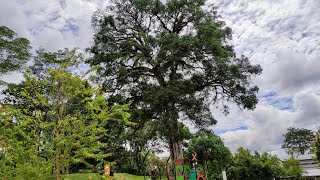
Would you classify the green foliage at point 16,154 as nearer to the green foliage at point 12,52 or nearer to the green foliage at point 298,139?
the green foliage at point 12,52

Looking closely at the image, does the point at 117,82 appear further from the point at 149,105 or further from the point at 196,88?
the point at 196,88

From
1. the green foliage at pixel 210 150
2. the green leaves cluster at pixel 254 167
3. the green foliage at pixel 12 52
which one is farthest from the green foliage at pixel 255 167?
the green foliage at pixel 12 52

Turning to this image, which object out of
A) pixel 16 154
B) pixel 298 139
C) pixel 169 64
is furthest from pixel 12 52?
pixel 298 139

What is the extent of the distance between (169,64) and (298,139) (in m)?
51.7

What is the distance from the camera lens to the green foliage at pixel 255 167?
22875 mm

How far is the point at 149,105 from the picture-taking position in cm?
1755

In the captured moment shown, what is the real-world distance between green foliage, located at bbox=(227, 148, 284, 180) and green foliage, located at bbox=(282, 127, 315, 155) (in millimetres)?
39048

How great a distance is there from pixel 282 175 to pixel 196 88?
11.9m

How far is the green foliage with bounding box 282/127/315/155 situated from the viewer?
5981 cm

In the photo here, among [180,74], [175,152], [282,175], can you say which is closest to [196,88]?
[180,74]

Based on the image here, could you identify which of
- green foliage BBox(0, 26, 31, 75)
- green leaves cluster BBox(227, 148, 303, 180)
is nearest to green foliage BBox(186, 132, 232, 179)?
green leaves cluster BBox(227, 148, 303, 180)

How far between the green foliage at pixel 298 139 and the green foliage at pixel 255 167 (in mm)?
39048

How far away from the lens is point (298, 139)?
6094 cm

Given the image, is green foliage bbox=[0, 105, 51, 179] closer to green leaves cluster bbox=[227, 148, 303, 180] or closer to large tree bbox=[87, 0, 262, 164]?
large tree bbox=[87, 0, 262, 164]
